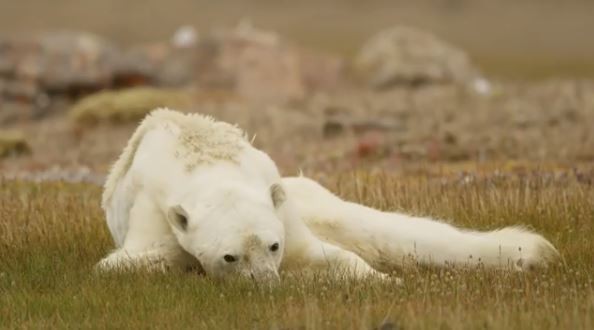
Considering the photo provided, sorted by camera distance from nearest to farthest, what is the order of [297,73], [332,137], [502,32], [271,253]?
[271,253] → [332,137] → [297,73] → [502,32]

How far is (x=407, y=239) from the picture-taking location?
12062 mm

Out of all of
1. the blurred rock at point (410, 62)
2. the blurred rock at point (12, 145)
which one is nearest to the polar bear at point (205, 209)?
the blurred rock at point (12, 145)

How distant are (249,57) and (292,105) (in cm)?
1078

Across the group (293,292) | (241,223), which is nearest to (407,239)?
(293,292)

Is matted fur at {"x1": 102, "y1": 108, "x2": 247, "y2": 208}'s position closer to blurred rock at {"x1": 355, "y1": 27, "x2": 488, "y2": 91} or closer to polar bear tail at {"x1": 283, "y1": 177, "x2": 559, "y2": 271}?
polar bear tail at {"x1": 283, "y1": 177, "x2": 559, "y2": 271}

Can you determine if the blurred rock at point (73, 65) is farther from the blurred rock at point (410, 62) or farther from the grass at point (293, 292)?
the grass at point (293, 292)

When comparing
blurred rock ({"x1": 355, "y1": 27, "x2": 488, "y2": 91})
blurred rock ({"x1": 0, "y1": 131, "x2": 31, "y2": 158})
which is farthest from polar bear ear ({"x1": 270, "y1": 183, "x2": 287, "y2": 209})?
blurred rock ({"x1": 355, "y1": 27, "x2": 488, "y2": 91})

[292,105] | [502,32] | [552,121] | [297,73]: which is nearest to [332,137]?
[552,121]

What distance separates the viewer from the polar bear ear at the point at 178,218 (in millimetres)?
10648

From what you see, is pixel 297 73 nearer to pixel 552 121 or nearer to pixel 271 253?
pixel 552 121

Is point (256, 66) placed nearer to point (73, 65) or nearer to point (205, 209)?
point (73, 65)

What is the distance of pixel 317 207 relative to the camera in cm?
1227

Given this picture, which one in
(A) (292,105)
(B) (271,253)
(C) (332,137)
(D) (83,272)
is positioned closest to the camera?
(B) (271,253)

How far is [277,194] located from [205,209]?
0.75 m
